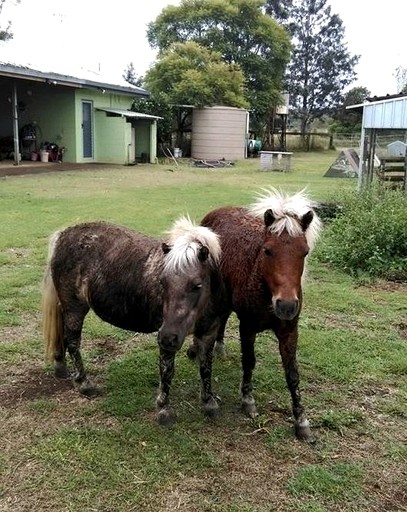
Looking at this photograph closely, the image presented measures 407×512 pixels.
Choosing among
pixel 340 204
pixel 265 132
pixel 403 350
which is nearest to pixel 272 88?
pixel 265 132

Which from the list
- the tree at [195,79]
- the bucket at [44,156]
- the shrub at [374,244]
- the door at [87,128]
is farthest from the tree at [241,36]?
the shrub at [374,244]

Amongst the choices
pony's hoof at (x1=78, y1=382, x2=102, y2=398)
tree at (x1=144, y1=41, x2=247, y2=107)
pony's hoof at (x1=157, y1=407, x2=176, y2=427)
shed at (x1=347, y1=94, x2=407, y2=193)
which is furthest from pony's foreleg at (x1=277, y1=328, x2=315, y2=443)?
tree at (x1=144, y1=41, x2=247, y2=107)

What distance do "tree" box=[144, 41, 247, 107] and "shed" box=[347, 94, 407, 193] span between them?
611 inches

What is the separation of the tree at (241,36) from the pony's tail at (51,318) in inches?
1161

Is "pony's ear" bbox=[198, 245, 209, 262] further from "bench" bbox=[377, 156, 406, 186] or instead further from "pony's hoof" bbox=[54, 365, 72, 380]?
"bench" bbox=[377, 156, 406, 186]

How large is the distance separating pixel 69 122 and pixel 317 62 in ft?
145

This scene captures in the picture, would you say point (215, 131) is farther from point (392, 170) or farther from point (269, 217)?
point (269, 217)

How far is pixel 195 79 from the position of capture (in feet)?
84.1

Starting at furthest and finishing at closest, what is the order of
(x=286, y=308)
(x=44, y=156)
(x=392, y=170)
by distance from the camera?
(x=44, y=156) → (x=392, y=170) → (x=286, y=308)

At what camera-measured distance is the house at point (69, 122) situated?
61.6 feet

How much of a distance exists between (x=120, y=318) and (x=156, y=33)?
3437 centimetres

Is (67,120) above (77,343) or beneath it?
above

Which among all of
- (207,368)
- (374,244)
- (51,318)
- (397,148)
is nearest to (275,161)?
(397,148)

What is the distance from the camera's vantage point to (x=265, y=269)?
2.79m
